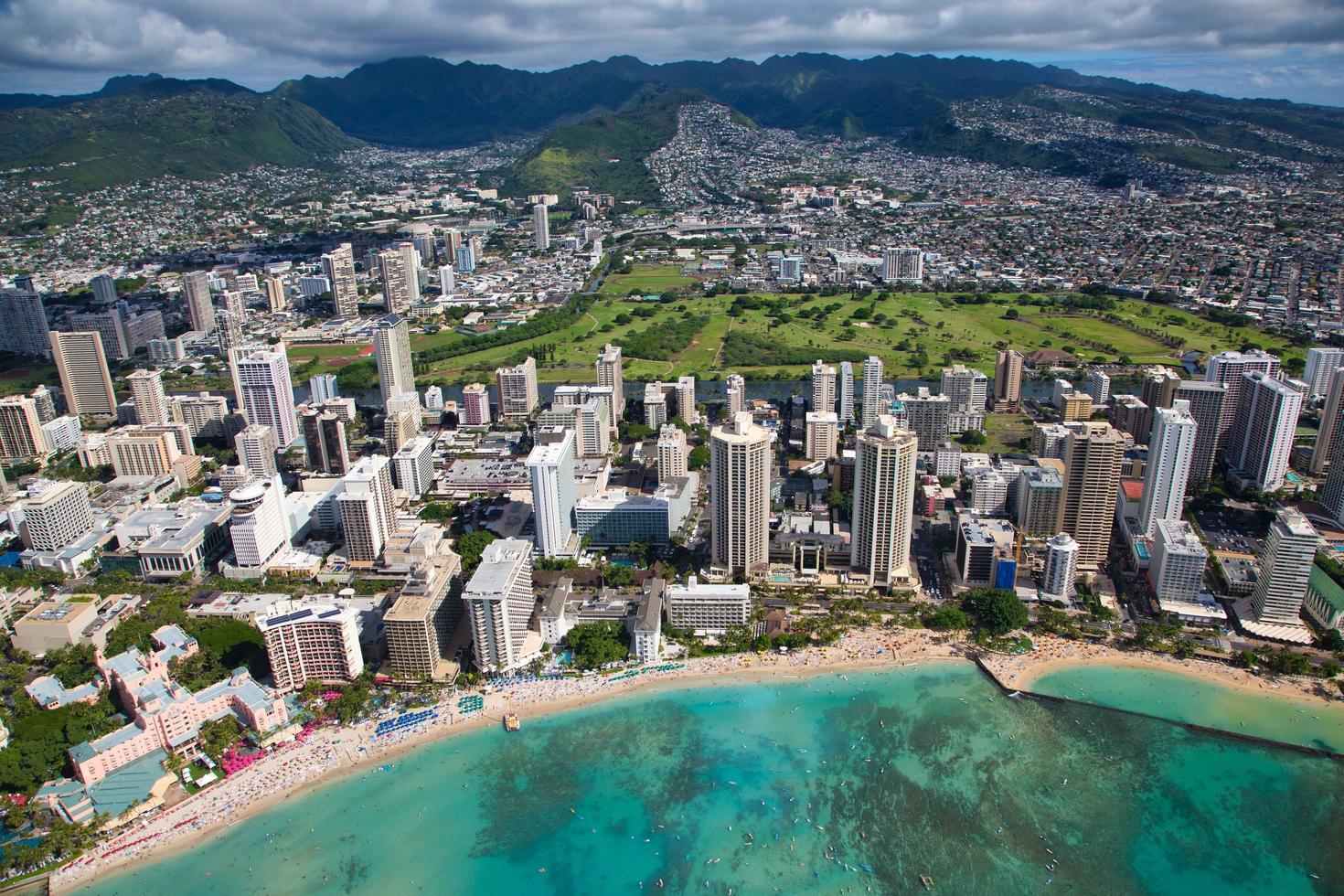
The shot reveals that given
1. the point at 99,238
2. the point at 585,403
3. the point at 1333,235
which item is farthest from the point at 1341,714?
the point at 99,238

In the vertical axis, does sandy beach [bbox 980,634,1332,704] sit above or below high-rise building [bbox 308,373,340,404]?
below

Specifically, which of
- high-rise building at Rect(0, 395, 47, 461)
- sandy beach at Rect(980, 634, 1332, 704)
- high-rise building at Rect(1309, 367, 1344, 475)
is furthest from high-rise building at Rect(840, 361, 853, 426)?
high-rise building at Rect(0, 395, 47, 461)

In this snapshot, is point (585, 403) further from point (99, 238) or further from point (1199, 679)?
point (99, 238)

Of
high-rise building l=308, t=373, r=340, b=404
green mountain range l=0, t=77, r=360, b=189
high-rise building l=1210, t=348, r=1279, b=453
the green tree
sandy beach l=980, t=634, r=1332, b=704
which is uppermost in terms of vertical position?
green mountain range l=0, t=77, r=360, b=189

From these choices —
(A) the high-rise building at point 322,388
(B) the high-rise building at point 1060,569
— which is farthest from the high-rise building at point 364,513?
(B) the high-rise building at point 1060,569

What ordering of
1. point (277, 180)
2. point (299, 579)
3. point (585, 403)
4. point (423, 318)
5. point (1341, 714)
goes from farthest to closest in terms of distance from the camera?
point (277, 180) → point (423, 318) → point (585, 403) → point (299, 579) → point (1341, 714)

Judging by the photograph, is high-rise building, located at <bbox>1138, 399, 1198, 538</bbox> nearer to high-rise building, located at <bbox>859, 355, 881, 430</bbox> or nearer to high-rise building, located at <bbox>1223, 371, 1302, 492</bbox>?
high-rise building, located at <bbox>1223, 371, 1302, 492</bbox>

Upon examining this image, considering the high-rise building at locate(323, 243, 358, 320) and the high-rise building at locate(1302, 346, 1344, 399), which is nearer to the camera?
the high-rise building at locate(1302, 346, 1344, 399)
